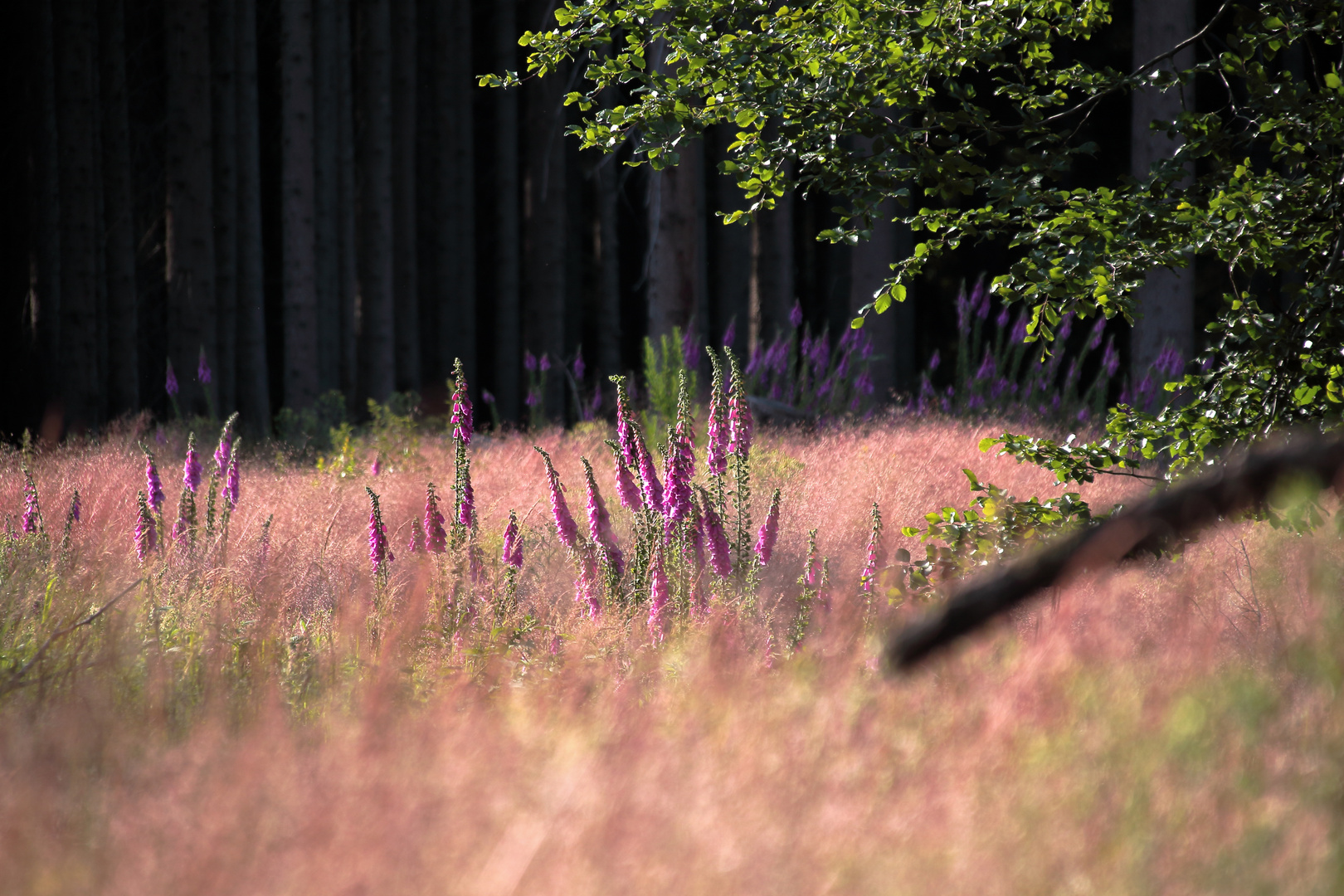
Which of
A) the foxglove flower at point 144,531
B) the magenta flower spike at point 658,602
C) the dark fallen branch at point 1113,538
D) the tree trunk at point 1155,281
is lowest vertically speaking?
the magenta flower spike at point 658,602

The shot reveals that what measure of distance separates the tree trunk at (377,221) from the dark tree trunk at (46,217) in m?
3.68

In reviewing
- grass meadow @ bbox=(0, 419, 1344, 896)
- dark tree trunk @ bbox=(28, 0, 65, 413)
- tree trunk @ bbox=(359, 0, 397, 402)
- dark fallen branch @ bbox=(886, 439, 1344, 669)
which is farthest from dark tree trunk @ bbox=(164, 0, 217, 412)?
dark fallen branch @ bbox=(886, 439, 1344, 669)

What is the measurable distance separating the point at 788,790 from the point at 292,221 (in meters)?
12.3

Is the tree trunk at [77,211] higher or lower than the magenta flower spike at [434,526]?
higher

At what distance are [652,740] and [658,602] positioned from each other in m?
1.51

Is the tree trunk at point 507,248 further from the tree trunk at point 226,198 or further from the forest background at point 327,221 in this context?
the tree trunk at point 226,198

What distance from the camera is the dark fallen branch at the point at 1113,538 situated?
2088mm

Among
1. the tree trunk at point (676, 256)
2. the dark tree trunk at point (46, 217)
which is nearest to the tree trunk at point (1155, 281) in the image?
the tree trunk at point (676, 256)

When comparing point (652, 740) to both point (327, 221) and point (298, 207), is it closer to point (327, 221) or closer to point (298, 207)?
point (298, 207)

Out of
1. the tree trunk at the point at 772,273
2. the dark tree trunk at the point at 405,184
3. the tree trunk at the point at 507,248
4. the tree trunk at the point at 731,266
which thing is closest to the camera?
the dark tree trunk at the point at 405,184

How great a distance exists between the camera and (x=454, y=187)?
56.3 feet

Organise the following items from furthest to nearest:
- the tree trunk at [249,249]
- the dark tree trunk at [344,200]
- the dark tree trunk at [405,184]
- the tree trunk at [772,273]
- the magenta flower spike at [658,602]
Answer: the tree trunk at [772,273], the dark tree trunk at [405,184], the dark tree trunk at [344,200], the tree trunk at [249,249], the magenta flower spike at [658,602]

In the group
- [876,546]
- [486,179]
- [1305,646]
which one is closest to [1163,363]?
[876,546]

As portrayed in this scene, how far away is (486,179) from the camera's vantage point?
21.4 m
